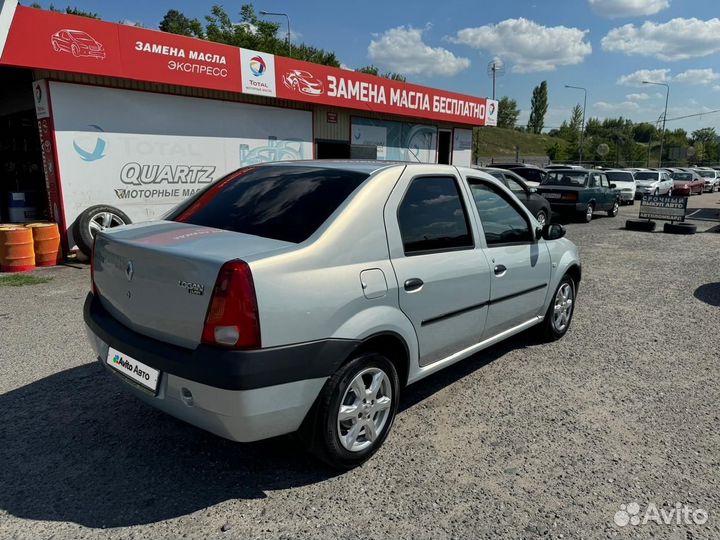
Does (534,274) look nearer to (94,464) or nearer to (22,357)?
(94,464)

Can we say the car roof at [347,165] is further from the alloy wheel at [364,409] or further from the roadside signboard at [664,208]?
the roadside signboard at [664,208]

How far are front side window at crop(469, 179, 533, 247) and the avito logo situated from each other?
7.91 meters

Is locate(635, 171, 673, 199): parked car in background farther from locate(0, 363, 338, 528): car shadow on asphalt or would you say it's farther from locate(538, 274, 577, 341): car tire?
locate(0, 363, 338, 528): car shadow on asphalt

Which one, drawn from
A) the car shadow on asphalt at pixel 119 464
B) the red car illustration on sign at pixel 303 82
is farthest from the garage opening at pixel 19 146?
the car shadow on asphalt at pixel 119 464

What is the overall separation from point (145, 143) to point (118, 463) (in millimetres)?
8400

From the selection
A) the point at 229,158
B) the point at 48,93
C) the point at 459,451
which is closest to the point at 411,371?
the point at 459,451

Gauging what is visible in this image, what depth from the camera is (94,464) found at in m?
2.91

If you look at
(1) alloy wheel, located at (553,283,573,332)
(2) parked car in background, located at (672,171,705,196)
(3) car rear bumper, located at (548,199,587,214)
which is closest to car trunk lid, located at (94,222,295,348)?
(1) alloy wheel, located at (553,283,573,332)

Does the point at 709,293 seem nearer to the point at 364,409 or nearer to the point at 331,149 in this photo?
the point at 364,409

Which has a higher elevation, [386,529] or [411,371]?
[411,371]

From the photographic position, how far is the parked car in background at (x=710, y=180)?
3622 centimetres

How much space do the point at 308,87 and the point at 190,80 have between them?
3312 mm

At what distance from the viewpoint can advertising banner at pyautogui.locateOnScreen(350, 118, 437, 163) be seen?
15.2m

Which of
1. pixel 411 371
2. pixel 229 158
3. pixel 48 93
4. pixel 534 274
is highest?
pixel 48 93
